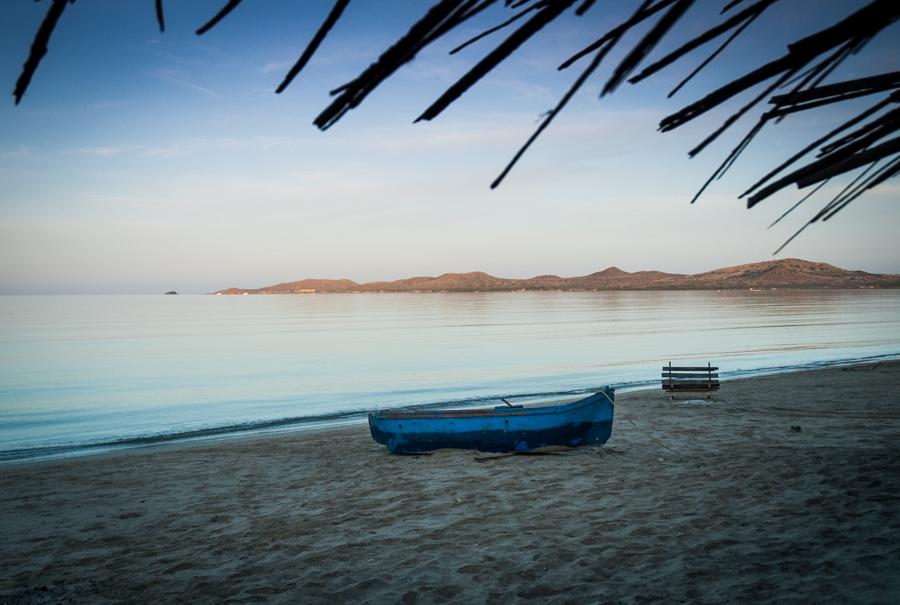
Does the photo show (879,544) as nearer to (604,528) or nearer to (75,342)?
(604,528)

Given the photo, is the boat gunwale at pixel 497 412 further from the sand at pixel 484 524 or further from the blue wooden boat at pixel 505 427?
the sand at pixel 484 524

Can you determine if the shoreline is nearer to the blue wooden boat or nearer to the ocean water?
the ocean water

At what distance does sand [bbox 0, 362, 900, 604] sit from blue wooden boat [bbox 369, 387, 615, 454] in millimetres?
383

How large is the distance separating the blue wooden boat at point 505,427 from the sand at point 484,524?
0.38m

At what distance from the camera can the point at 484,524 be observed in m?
9.05

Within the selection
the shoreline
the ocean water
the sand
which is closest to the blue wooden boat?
the sand

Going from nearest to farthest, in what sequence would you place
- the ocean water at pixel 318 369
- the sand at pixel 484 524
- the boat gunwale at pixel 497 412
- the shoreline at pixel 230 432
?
the sand at pixel 484 524 < the boat gunwale at pixel 497 412 < the shoreline at pixel 230 432 < the ocean water at pixel 318 369

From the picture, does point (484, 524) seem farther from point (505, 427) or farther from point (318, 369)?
point (318, 369)

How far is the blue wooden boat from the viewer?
1300 cm

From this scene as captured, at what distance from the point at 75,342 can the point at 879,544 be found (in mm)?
64262

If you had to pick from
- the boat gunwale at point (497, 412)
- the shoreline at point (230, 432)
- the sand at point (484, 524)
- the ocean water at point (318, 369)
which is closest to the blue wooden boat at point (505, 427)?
the boat gunwale at point (497, 412)

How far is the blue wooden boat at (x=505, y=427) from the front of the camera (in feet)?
42.7

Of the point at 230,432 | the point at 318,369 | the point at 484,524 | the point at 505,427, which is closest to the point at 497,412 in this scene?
the point at 505,427

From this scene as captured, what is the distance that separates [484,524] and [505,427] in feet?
13.4
